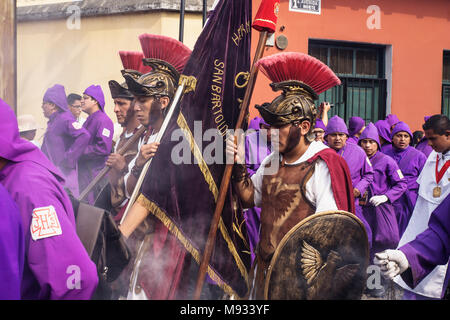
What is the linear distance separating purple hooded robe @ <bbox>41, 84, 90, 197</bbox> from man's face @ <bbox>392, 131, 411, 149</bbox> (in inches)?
160

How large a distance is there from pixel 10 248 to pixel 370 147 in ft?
18.4

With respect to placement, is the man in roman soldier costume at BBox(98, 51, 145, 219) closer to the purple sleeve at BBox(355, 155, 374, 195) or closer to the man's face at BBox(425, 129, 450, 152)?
the man's face at BBox(425, 129, 450, 152)

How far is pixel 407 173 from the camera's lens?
738 cm

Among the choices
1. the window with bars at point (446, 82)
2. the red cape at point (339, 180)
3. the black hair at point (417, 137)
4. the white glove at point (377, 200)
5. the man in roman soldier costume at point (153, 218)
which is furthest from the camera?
the window with bars at point (446, 82)

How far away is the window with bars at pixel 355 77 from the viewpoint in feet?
31.6

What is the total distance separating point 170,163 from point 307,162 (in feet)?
2.93

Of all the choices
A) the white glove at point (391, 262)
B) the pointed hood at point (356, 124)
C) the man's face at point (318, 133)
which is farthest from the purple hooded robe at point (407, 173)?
the white glove at point (391, 262)

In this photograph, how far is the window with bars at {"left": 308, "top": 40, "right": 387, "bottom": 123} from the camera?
31.6ft

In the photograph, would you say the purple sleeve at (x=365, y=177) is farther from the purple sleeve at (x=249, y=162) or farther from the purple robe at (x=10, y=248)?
the purple robe at (x=10, y=248)

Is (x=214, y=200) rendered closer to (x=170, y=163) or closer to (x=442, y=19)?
(x=170, y=163)

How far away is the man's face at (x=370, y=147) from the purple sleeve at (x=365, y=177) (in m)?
0.53

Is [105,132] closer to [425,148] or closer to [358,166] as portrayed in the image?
[358,166]

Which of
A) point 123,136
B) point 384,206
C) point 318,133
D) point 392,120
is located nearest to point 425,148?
point 392,120
